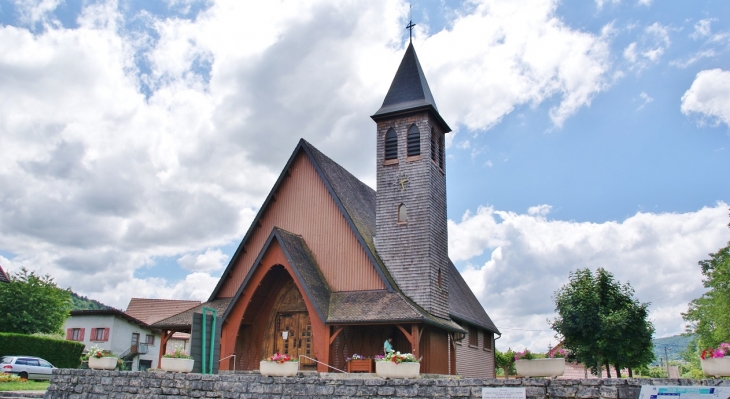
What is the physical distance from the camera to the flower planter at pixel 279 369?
13.5 m

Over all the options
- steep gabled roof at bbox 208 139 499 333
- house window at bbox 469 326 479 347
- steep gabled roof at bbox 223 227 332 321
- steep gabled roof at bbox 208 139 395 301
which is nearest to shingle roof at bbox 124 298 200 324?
steep gabled roof at bbox 208 139 499 333

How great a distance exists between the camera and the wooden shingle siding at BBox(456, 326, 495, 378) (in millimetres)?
26394

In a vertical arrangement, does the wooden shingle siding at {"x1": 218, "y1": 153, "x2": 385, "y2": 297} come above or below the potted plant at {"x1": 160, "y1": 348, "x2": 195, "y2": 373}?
above

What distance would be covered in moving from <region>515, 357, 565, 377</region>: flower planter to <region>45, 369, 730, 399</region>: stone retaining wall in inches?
15.9

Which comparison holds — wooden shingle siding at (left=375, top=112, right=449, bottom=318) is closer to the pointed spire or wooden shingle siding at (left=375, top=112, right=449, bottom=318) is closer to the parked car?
the pointed spire

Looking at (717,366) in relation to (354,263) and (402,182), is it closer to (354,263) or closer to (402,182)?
(354,263)

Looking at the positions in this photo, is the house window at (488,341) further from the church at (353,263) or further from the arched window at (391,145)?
the arched window at (391,145)

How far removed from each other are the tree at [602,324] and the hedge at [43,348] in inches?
990

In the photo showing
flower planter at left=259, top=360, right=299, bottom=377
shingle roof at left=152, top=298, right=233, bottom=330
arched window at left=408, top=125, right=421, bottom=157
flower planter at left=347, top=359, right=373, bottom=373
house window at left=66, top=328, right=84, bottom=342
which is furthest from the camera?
house window at left=66, top=328, right=84, bottom=342

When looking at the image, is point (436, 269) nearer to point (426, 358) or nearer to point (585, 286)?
point (426, 358)

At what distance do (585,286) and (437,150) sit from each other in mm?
9585

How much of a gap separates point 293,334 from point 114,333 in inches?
1099

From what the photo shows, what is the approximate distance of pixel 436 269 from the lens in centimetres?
2317

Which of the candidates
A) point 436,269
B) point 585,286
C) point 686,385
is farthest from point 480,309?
point 686,385
